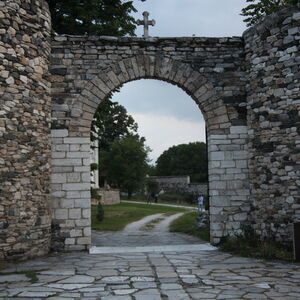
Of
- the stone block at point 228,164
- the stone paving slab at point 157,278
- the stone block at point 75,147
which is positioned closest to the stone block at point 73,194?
the stone block at point 75,147

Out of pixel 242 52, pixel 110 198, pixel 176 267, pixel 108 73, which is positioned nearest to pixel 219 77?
pixel 242 52

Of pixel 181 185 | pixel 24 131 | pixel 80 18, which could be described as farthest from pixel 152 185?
pixel 24 131

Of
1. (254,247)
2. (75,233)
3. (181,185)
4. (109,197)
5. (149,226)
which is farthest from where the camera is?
(181,185)

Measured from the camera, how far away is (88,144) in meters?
8.62

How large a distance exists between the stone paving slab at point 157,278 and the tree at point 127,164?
27.0 m

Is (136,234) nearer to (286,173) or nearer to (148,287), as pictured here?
(286,173)

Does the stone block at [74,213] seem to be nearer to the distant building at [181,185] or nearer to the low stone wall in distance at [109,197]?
the low stone wall in distance at [109,197]

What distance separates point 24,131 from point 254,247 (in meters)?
5.12

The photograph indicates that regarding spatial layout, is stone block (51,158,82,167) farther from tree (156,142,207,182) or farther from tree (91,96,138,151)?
tree (156,142,207,182)

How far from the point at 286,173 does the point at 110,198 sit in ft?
67.6

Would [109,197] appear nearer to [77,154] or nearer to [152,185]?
[152,185]

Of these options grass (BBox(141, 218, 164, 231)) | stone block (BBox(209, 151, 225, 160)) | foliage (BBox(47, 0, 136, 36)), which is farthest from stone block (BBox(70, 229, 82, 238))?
foliage (BBox(47, 0, 136, 36))

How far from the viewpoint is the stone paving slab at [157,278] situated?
480 cm

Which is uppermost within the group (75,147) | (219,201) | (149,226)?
(75,147)
